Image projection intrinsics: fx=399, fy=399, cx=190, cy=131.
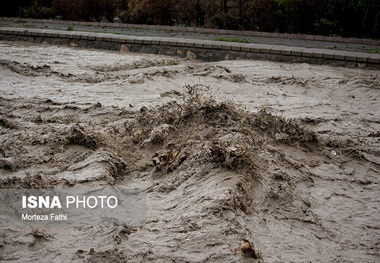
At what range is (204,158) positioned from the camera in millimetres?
3539

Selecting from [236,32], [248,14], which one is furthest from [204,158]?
[248,14]

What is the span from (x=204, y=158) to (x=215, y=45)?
494 cm

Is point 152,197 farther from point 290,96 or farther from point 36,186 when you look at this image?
point 290,96

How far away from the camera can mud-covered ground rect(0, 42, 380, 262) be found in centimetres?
261

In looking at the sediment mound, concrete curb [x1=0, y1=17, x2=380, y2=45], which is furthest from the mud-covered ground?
concrete curb [x1=0, y1=17, x2=380, y2=45]

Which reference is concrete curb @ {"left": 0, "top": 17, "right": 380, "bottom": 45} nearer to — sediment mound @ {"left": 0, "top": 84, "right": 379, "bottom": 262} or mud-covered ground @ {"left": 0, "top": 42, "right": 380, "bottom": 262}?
mud-covered ground @ {"left": 0, "top": 42, "right": 380, "bottom": 262}

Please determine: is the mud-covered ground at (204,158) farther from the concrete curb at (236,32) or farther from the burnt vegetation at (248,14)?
the burnt vegetation at (248,14)

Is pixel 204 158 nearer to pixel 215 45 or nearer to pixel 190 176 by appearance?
pixel 190 176

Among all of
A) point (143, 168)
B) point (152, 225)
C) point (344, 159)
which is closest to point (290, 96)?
point (344, 159)

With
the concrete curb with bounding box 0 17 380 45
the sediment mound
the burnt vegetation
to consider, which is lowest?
the sediment mound

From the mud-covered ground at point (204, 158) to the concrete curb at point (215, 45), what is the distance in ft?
1.50

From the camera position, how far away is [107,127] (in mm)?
4547

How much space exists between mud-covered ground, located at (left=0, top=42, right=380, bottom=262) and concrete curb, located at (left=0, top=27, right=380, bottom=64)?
458mm

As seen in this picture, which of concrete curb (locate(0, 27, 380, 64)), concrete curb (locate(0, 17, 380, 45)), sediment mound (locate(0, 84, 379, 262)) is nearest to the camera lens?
sediment mound (locate(0, 84, 379, 262))
